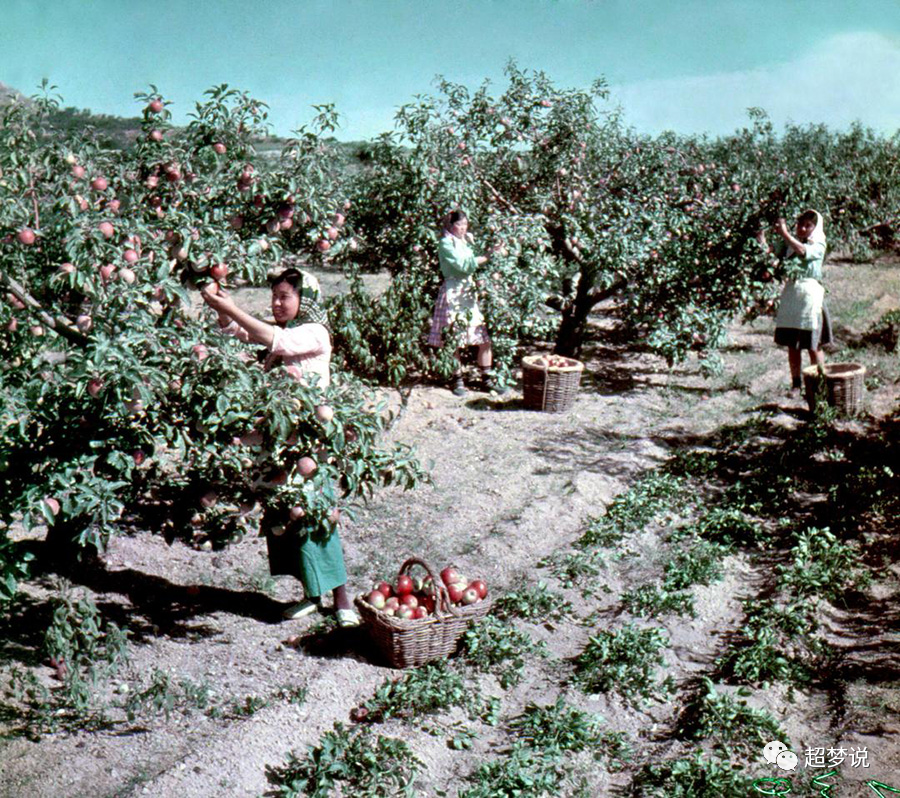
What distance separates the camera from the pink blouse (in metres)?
3.99

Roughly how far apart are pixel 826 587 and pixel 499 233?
4.22 meters

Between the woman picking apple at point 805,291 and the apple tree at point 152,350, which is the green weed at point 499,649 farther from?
the woman picking apple at point 805,291

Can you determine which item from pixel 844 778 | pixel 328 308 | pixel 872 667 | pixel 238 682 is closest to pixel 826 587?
pixel 872 667

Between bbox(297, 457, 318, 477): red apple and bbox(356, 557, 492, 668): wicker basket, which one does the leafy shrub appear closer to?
bbox(356, 557, 492, 668): wicker basket

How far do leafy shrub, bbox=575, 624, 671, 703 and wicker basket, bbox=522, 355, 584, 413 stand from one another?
3.48 m

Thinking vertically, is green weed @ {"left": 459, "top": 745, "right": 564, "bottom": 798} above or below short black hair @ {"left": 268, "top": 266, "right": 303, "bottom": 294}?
below

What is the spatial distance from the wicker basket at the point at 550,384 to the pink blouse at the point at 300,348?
3753 millimetres

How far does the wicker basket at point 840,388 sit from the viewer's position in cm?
715

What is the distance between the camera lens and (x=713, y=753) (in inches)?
141

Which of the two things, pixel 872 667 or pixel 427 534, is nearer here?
pixel 872 667

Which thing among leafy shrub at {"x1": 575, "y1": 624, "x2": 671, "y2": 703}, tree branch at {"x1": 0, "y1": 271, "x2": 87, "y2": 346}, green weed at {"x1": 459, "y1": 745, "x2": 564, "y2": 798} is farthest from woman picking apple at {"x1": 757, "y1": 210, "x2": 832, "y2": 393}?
tree branch at {"x1": 0, "y1": 271, "x2": 87, "y2": 346}

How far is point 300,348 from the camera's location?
13.2 ft

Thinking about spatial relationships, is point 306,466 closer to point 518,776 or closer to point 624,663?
point 518,776

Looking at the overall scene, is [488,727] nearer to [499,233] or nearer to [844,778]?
[844,778]
